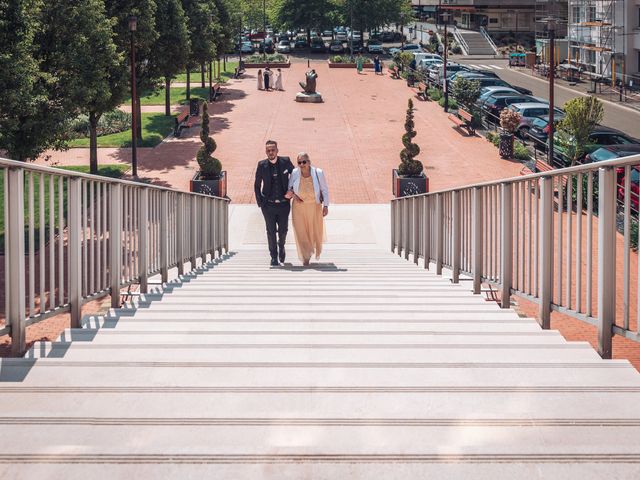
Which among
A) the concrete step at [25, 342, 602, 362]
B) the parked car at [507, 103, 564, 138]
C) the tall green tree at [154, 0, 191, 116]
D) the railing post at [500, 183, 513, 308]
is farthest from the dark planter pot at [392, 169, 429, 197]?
the concrete step at [25, 342, 602, 362]

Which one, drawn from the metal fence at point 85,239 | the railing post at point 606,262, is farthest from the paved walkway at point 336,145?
the railing post at point 606,262

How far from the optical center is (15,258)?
185 inches

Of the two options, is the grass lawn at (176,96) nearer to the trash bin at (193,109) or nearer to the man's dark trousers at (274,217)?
the trash bin at (193,109)

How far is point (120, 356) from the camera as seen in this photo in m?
4.43

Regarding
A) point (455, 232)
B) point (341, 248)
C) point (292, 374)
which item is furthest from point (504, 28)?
point (292, 374)

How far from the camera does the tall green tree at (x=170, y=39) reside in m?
31.7

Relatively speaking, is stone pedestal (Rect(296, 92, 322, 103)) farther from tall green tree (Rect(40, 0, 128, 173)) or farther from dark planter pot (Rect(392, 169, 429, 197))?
tall green tree (Rect(40, 0, 128, 173))

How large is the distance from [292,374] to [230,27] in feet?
161

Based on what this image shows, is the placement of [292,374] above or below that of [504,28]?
below

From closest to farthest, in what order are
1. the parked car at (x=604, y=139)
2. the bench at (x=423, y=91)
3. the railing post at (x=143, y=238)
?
the railing post at (x=143, y=238) → the parked car at (x=604, y=139) → the bench at (x=423, y=91)

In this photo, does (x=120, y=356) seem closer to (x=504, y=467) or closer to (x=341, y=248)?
(x=504, y=467)

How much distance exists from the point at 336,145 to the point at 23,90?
18.9 m

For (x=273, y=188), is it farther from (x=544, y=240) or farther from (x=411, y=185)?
(x=411, y=185)

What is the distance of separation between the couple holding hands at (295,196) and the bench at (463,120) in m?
24.3
